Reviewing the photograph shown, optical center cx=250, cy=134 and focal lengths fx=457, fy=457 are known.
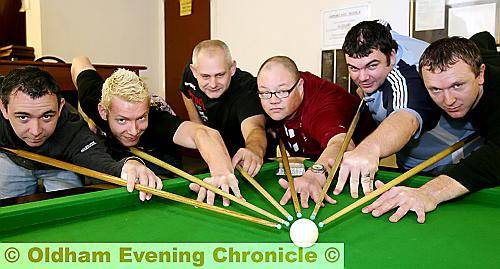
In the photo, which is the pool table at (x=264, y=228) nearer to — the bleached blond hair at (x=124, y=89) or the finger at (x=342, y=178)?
the finger at (x=342, y=178)

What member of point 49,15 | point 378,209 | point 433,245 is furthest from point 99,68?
point 433,245

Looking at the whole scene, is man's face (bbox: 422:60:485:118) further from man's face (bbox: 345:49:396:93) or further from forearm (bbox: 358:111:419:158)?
man's face (bbox: 345:49:396:93)

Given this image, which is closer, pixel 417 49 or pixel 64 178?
pixel 64 178

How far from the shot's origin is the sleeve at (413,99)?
1.93 meters

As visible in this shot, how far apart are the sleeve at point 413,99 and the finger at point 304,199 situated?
637 mm

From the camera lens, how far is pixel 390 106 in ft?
6.59

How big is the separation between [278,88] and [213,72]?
1.51 feet

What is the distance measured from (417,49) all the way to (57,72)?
274 cm

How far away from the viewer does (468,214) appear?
4.62 feet

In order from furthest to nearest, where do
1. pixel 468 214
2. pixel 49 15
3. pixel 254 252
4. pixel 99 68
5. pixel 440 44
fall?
1. pixel 49 15
2. pixel 99 68
3. pixel 440 44
4. pixel 468 214
5. pixel 254 252

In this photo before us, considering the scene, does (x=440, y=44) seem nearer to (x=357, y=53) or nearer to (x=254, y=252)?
(x=357, y=53)

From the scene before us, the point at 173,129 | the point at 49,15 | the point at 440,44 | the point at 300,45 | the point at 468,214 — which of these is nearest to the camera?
the point at 468,214

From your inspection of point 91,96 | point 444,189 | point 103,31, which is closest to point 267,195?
point 444,189

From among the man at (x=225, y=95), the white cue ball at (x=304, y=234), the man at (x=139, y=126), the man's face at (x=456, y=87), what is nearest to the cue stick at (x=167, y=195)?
the white cue ball at (x=304, y=234)
